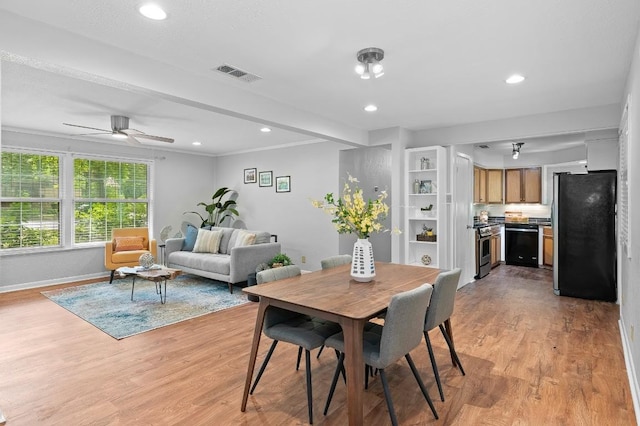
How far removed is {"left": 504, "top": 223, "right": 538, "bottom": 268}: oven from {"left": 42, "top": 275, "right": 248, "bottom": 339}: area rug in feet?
18.7

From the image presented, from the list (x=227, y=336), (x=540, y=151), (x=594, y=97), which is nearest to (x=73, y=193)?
(x=227, y=336)

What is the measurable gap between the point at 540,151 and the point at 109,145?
27.3 ft

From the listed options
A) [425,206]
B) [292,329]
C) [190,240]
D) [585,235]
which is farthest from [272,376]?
[585,235]

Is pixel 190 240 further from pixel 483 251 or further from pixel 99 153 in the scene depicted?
pixel 483 251

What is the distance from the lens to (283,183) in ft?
22.5

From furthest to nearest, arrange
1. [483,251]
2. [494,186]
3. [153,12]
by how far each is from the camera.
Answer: [494,186]
[483,251]
[153,12]

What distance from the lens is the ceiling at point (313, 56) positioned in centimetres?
212

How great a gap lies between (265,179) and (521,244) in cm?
542

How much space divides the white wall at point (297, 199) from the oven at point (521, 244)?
402 centimetres

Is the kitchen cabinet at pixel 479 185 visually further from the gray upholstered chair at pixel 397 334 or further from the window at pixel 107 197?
the window at pixel 107 197

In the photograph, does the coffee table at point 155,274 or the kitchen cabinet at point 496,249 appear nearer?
the coffee table at point 155,274

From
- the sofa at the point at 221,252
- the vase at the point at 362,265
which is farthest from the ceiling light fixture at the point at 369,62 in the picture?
the sofa at the point at 221,252

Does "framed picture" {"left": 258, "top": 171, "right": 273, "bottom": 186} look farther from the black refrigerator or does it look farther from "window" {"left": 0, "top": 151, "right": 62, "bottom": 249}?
the black refrigerator

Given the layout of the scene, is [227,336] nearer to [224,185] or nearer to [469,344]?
[469,344]
